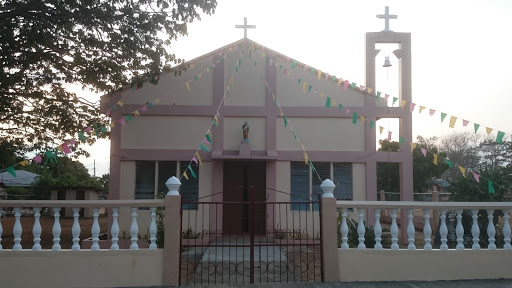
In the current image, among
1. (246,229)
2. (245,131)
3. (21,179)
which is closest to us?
(245,131)

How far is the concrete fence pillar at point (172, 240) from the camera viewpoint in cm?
629

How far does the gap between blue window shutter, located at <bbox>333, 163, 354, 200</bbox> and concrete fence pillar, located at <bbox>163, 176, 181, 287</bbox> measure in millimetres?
7000

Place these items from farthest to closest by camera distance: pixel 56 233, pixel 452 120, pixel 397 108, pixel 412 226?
1. pixel 397 108
2. pixel 452 120
3. pixel 412 226
4. pixel 56 233

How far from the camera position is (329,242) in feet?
21.3

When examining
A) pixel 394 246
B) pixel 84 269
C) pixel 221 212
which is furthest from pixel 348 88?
pixel 84 269

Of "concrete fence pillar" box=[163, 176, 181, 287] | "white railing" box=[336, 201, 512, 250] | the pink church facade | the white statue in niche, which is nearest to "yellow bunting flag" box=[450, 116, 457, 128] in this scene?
"white railing" box=[336, 201, 512, 250]

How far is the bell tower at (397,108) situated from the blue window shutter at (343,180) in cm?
48

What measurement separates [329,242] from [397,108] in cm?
709

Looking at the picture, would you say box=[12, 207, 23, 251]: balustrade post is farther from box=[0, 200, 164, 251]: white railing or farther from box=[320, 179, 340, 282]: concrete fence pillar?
box=[320, 179, 340, 282]: concrete fence pillar

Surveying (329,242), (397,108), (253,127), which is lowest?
(329,242)

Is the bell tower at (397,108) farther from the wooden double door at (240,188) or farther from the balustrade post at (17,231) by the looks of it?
the balustrade post at (17,231)

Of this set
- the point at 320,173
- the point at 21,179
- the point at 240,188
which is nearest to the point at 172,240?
the point at 320,173

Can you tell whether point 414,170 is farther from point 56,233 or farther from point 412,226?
point 56,233

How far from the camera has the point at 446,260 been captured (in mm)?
6566
